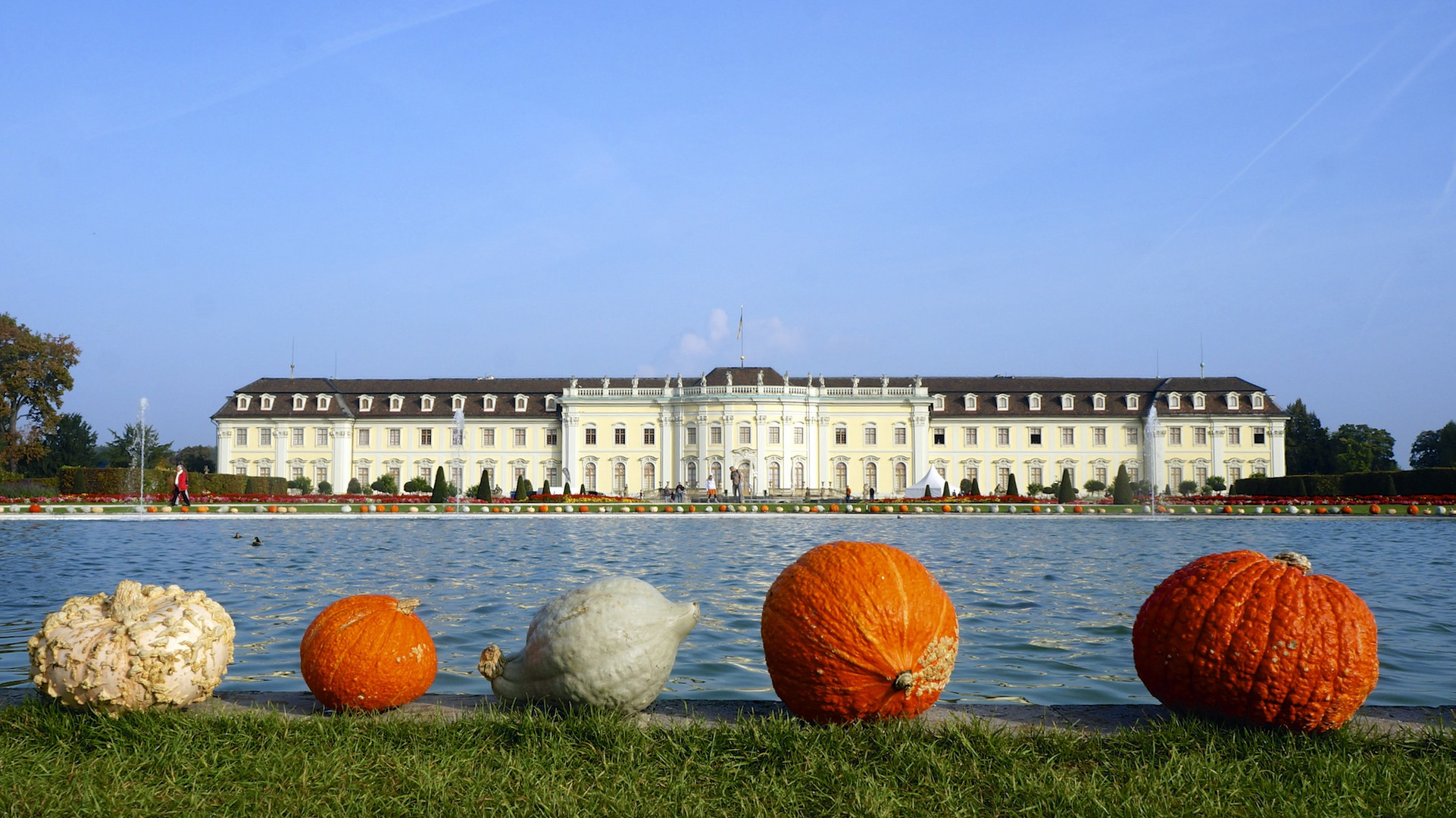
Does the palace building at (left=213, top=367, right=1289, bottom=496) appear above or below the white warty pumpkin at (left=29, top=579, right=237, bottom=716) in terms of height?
above

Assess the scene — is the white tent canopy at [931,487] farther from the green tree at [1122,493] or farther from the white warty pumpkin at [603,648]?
the white warty pumpkin at [603,648]

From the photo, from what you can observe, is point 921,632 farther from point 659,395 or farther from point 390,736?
point 659,395

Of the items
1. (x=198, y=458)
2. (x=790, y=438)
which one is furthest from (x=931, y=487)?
(x=198, y=458)

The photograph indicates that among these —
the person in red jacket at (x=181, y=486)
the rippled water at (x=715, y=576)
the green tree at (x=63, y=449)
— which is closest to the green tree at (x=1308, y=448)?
the rippled water at (x=715, y=576)

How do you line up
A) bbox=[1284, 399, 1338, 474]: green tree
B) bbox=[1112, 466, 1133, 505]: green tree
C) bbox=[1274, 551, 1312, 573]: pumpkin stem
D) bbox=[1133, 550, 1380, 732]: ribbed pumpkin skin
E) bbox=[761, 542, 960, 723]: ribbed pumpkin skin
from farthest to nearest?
bbox=[1284, 399, 1338, 474]: green tree < bbox=[1112, 466, 1133, 505]: green tree < bbox=[1274, 551, 1312, 573]: pumpkin stem < bbox=[761, 542, 960, 723]: ribbed pumpkin skin < bbox=[1133, 550, 1380, 732]: ribbed pumpkin skin

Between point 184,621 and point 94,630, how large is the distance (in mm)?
325

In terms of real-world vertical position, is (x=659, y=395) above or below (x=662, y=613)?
above

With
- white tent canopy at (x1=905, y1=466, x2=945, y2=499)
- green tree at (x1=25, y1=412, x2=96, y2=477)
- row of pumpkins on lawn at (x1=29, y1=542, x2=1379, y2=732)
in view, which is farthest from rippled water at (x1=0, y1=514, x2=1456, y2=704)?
green tree at (x1=25, y1=412, x2=96, y2=477)

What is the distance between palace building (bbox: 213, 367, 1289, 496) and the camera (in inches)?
2554

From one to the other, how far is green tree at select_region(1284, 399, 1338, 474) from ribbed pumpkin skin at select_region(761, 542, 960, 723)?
7366 centimetres

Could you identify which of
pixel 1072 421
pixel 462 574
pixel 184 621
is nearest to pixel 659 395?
pixel 1072 421

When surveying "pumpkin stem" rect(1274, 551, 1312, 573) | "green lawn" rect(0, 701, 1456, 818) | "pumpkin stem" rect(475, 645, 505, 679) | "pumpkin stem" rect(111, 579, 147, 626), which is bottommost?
"green lawn" rect(0, 701, 1456, 818)

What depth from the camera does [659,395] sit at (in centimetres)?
6594

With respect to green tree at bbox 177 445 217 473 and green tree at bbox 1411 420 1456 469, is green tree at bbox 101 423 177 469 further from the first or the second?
green tree at bbox 1411 420 1456 469
